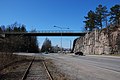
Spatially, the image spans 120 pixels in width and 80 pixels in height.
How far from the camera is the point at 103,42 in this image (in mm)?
95438

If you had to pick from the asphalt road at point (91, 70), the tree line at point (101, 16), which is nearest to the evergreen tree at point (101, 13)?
the tree line at point (101, 16)

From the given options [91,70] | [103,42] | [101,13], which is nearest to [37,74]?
[91,70]

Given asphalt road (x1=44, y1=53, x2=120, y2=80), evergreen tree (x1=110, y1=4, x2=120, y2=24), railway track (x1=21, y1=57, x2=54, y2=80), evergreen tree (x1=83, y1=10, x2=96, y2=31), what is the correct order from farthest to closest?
evergreen tree (x1=83, y1=10, x2=96, y2=31)
evergreen tree (x1=110, y1=4, x2=120, y2=24)
asphalt road (x1=44, y1=53, x2=120, y2=80)
railway track (x1=21, y1=57, x2=54, y2=80)

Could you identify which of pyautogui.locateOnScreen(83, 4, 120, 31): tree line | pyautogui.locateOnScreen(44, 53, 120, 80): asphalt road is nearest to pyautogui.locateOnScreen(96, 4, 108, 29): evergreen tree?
pyautogui.locateOnScreen(83, 4, 120, 31): tree line

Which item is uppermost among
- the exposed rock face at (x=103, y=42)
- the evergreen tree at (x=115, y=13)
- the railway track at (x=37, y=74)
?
the evergreen tree at (x=115, y=13)

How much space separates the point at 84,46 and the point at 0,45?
3323 inches

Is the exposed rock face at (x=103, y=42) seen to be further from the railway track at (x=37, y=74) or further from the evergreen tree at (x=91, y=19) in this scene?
the railway track at (x=37, y=74)

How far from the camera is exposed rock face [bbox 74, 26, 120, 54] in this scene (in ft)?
275

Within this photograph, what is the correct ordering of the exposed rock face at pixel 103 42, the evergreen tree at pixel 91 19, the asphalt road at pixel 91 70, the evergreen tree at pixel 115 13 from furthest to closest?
the evergreen tree at pixel 91 19 → the evergreen tree at pixel 115 13 → the exposed rock face at pixel 103 42 → the asphalt road at pixel 91 70

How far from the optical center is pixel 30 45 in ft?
533

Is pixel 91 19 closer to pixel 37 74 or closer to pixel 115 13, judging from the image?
pixel 115 13

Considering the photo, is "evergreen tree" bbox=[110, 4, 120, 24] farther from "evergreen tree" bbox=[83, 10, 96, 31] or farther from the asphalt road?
the asphalt road

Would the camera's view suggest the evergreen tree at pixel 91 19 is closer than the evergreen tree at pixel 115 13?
No

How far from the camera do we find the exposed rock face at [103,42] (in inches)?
3304
